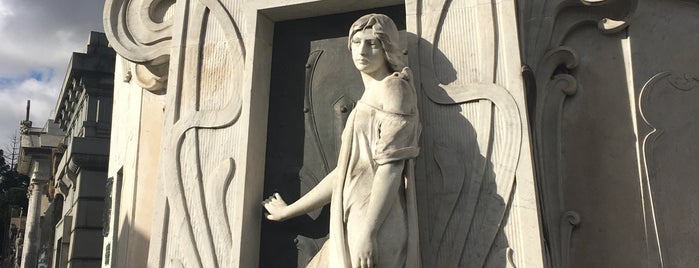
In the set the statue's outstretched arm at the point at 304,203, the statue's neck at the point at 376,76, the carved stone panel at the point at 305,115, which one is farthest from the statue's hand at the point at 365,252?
the statue's neck at the point at 376,76

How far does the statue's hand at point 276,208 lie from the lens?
5602 millimetres

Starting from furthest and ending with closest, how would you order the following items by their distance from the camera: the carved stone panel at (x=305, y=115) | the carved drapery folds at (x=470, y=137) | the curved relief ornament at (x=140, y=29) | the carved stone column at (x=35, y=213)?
the carved stone column at (x=35, y=213) → the curved relief ornament at (x=140, y=29) → the carved stone panel at (x=305, y=115) → the carved drapery folds at (x=470, y=137)

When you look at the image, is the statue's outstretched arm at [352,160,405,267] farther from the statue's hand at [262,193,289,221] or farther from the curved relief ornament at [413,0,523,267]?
the statue's hand at [262,193,289,221]

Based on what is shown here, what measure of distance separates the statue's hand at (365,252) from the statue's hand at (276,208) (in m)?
1.11

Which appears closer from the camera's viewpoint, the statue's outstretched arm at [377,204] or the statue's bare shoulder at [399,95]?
the statue's outstretched arm at [377,204]

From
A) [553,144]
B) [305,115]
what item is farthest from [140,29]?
[553,144]

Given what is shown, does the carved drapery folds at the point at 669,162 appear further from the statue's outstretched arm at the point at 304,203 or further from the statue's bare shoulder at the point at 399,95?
the statue's outstretched arm at the point at 304,203

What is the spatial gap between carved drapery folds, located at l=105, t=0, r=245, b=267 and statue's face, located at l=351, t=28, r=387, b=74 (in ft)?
4.58

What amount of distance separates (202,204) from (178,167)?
0.49 metres

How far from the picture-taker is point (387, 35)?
17.4 feet

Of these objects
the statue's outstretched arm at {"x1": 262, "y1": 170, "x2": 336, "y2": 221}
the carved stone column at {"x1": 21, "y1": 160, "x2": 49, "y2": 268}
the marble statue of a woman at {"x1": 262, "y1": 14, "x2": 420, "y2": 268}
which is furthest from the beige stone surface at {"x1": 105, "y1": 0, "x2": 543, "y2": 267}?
the carved stone column at {"x1": 21, "y1": 160, "x2": 49, "y2": 268}

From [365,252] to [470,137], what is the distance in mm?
1358

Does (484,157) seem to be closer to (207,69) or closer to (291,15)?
(291,15)

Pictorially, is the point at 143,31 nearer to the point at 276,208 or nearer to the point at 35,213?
the point at 276,208
